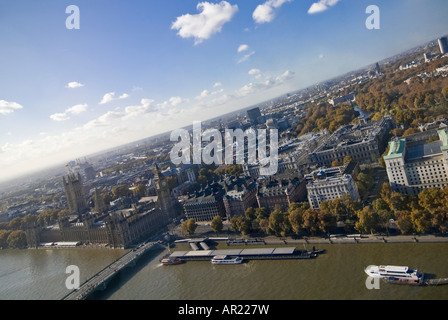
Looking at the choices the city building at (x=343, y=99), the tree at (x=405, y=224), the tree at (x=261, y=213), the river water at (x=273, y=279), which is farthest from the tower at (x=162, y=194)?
the city building at (x=343, y=99)

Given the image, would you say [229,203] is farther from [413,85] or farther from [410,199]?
[413,85]

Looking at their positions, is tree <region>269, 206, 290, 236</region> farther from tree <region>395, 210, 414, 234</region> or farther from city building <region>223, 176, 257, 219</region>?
tree <region>395, 210, 414, 234</region>

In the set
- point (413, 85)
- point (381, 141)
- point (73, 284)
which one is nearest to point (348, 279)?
point (73, 284)

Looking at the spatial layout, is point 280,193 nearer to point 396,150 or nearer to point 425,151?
point 396,150

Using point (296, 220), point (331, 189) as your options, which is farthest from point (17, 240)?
point (331, 189)

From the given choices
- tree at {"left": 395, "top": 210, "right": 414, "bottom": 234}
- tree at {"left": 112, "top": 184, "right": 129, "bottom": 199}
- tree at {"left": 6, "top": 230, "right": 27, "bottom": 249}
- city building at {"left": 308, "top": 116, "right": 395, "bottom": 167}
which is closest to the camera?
tree at {"left": 395, "top": 210, "right": 414, "bottom": 234}

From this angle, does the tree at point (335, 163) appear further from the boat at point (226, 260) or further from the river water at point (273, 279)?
the boat at point (226, 260)

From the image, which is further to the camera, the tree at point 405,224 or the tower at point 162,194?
the tower at point 162,194

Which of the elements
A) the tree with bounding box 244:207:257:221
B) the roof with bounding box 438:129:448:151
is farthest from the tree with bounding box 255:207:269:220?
the roof with bounding box 438:129:448:151
